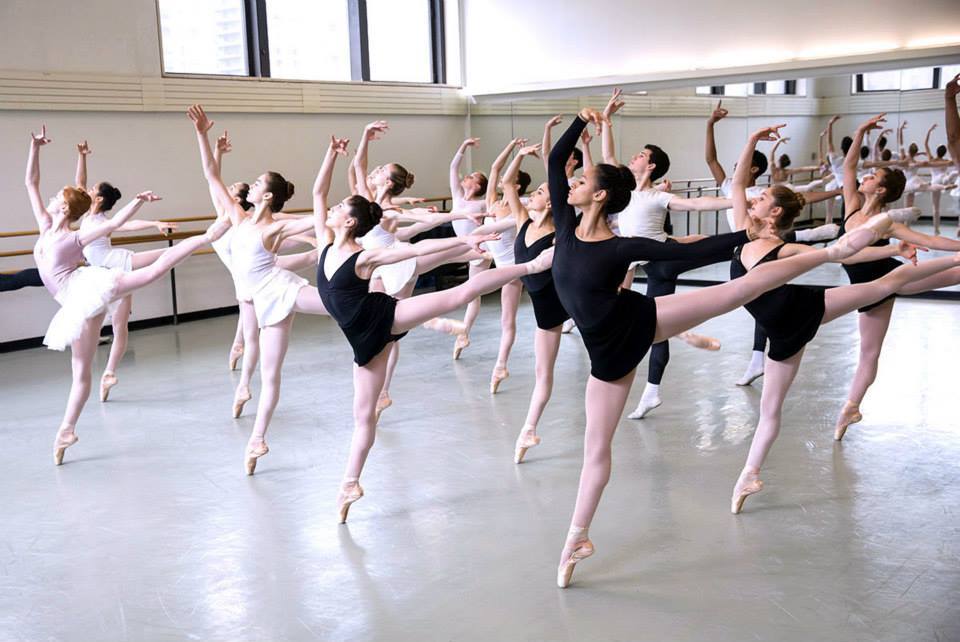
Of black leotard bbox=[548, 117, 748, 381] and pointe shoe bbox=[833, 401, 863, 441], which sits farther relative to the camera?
pointe shoe bbox=[833, 401, 863, 441]

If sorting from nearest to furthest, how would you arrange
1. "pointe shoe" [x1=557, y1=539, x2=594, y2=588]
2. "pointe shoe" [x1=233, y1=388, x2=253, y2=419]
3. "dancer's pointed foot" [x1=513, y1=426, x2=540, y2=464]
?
"pointe shoe" [x1=557, y1=539, x2=594, y2=588] < "dancer's pointed foot" [x1=513, y1=426, x2=540, y2=464] < "pointe shoe" [x1=233, y1=388, x2=253, y2=419]

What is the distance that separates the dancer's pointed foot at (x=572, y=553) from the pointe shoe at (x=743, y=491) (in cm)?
88

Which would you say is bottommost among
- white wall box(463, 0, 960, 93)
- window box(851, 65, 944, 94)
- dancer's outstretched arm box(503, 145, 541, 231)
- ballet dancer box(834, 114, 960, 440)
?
ballet dancer box(834, 114, 960, 440)

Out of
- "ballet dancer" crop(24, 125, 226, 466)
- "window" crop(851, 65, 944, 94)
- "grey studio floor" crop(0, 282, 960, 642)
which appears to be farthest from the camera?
"window" crop(851, 65, 944, 94)

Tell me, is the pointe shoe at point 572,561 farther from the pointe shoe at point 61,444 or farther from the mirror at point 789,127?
the mirror at point 789,127

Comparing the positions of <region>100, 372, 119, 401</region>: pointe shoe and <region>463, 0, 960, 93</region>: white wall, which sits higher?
<region>463, 0, 960, 93</region>: white wall

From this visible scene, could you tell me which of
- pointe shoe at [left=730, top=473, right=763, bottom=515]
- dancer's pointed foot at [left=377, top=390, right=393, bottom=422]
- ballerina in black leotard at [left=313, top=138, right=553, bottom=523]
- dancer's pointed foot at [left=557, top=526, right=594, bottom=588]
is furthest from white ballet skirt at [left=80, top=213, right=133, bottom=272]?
pointe shoe at [left=730, top=473, right=763, bottom=515]

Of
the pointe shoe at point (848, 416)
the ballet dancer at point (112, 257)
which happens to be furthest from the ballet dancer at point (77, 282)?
the pointe shoe at point (848, 416)

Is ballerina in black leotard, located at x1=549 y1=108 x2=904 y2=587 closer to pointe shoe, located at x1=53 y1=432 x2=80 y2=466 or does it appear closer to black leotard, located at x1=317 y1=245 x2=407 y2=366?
black leotard, located at x1=317 y1=245 x2=407 y2=366

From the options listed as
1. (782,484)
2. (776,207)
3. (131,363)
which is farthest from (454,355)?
(776,207)

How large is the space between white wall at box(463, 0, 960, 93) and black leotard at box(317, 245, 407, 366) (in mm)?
6441

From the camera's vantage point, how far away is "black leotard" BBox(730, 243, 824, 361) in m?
3.58

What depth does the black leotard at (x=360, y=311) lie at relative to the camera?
358 centimetres

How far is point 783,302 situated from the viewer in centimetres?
358
